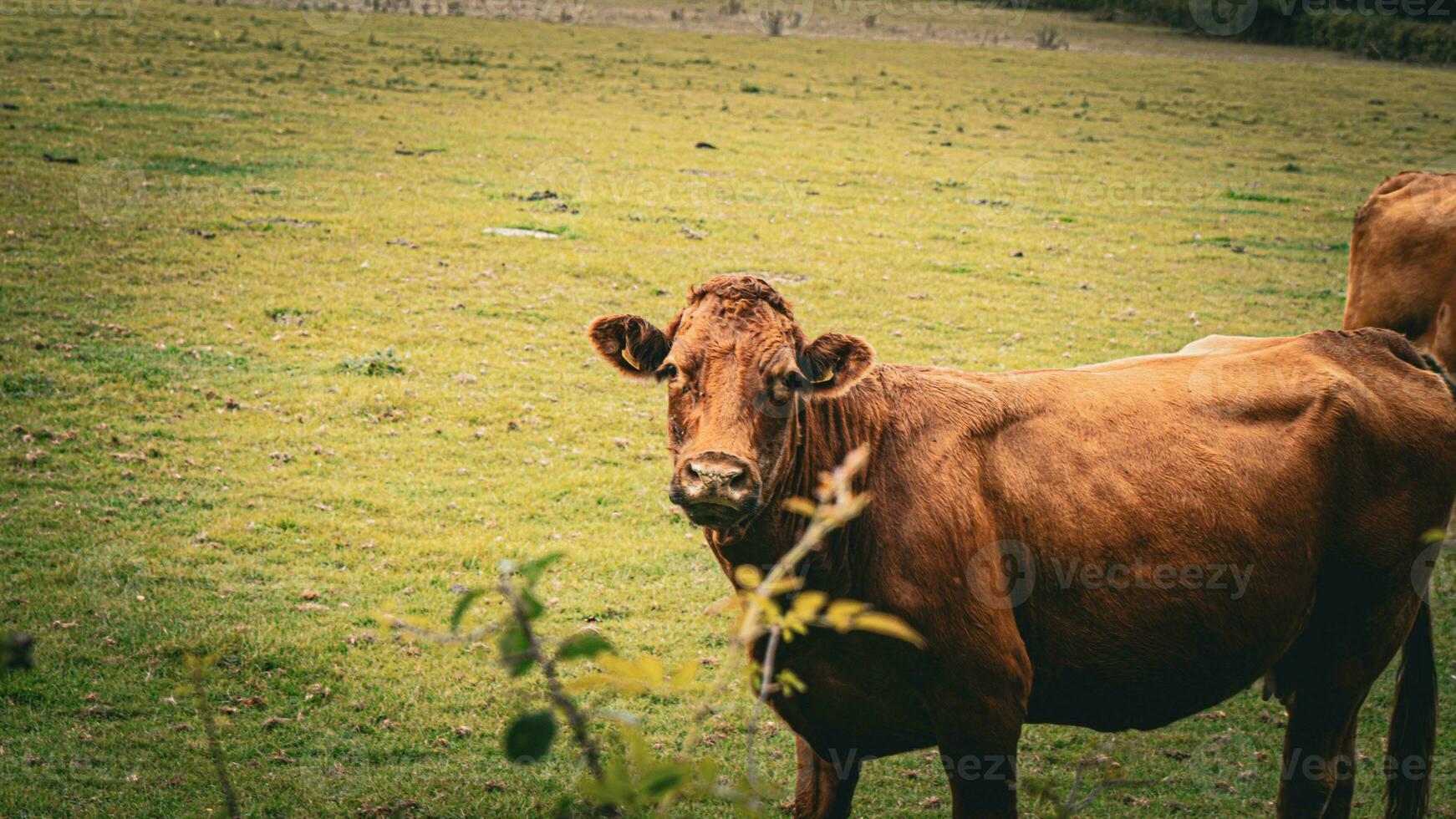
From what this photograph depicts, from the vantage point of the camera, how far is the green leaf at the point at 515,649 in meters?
1.73

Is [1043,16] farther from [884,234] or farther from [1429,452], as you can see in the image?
[1429,452]

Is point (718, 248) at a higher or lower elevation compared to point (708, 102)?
lower

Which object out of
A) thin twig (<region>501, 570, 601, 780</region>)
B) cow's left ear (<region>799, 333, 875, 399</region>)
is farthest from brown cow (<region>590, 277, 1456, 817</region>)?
thin twig (<region>501, 570, 601, 780</region>)

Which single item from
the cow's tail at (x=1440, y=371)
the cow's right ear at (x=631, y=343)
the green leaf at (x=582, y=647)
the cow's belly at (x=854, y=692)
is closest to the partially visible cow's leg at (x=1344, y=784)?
the cow's tail at (x=1440, y=371)

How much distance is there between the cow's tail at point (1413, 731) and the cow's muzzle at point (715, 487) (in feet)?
13.9

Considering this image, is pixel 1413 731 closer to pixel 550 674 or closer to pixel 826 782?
pixel 826 782

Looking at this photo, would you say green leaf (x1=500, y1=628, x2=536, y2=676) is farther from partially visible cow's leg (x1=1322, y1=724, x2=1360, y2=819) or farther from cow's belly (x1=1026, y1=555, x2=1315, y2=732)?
partially visible cow's leg (x1=1322, y1=724, x2=1360, y2=819)

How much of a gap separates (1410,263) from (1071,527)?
7.74 m

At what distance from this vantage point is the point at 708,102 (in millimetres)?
31672

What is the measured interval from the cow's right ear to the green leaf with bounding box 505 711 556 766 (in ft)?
11.4

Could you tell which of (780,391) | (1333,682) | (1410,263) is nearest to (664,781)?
(780,391)

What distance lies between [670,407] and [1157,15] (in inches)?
2767

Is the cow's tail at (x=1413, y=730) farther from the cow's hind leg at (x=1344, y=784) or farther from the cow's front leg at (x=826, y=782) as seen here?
the cow's front leg at (x=826, y=782)

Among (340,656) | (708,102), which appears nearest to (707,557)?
(340,656)
